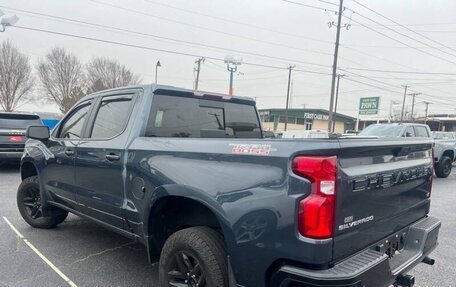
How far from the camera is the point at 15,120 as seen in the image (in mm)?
10812

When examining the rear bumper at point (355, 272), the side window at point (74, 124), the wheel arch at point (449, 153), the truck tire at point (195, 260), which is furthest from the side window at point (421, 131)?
the truck tire at point (195, 260)

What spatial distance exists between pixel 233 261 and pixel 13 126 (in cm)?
1035

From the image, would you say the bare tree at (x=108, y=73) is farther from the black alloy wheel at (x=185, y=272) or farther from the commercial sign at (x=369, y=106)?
the black alloy wheel at (x=185, y=272)

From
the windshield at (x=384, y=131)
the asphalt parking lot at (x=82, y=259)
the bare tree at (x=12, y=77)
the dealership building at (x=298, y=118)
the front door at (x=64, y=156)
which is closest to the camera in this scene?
the asphalt parking lot at (x=82, y=259)

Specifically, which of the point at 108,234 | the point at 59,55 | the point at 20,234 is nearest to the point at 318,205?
the point at 108,234

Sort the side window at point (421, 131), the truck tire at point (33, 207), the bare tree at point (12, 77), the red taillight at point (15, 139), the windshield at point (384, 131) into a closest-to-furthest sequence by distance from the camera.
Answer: the truck tire at point (33, 207) → the red taillight at point (15, 139) → the windshield at point (384, 131) → the side window at point (421, 131) → the bare tree at point (12, 77)

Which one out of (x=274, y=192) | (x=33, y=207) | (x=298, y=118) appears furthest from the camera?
(x=298, y=118)

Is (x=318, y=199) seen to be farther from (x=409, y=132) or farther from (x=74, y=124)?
(x=409, y=132)

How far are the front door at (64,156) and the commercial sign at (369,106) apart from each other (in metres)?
28.9

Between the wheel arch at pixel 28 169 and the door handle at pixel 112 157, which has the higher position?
the door handle at pixel 112 157

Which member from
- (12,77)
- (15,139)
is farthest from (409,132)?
(12,77)

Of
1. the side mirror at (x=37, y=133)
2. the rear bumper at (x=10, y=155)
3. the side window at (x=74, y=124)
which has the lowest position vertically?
the rear bumper at (x=10, y=155)

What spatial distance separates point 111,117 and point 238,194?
2023 mm

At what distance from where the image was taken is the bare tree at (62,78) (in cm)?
4766
